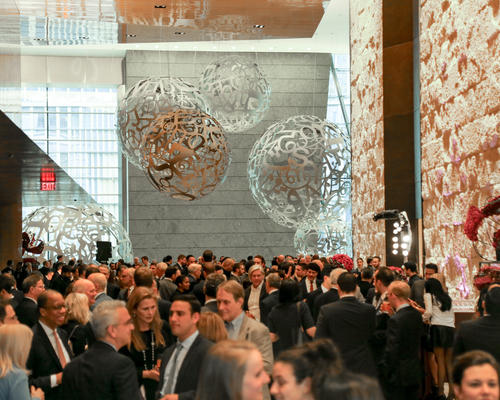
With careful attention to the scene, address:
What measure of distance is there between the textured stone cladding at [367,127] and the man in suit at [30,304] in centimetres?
955

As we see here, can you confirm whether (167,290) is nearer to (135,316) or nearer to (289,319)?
(289,319)

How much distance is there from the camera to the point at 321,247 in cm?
2475

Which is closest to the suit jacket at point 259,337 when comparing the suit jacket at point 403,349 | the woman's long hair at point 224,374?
the suit jacket at point 403,349

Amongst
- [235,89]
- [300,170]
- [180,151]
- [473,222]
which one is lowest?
[473,222]

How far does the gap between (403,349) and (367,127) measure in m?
11.0

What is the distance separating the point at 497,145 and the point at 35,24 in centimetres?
1421

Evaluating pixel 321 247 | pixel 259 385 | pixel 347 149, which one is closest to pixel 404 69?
pixel 347 149

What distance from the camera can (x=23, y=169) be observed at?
16.8m

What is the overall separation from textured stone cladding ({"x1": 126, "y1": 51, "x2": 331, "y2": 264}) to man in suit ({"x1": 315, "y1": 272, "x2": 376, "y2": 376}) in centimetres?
2469

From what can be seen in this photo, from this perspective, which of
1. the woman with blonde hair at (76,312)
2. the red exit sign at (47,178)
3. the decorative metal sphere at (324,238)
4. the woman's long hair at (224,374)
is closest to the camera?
the woman's long hair at (224,374)

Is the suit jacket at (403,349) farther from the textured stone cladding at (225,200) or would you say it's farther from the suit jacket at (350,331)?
the textured stone cladding at (225,200)

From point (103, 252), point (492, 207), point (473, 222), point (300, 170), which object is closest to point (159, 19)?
point (103, 252)

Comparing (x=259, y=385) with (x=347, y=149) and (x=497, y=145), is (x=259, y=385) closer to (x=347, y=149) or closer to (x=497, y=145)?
(x=497, y=145)

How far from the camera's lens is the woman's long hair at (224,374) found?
8.86ft
